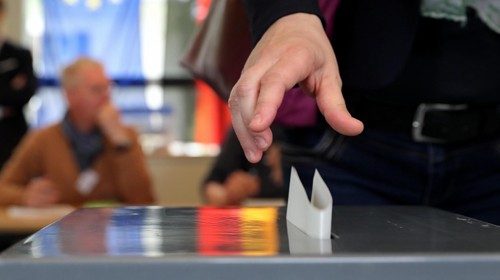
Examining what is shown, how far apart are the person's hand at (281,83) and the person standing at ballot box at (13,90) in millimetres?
4003

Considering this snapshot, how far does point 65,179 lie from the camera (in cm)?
378

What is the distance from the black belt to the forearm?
9.5 inches

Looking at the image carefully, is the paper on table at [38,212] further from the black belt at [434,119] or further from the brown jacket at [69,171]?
the black belt at [434,119]

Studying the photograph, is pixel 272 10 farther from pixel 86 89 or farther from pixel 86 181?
pixel 86 89

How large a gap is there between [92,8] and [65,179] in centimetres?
203

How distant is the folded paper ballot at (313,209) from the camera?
60 cm

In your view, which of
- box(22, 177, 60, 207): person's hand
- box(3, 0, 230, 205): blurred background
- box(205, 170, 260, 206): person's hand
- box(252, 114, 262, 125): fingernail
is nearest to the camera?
box(252, 114, 262, 125): fingernail

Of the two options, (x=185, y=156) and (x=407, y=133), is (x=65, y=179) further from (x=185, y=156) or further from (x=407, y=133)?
(x=407, y=133)

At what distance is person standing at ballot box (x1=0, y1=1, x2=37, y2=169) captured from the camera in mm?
4621

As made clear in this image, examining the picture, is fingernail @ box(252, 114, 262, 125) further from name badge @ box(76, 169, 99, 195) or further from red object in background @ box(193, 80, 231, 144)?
red object in background @ box(193, 80, 231, 144)

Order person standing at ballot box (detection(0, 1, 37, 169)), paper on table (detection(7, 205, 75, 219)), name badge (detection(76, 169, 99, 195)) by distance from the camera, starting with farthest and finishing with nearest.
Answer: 1. person standing at ballot box (detection(0, 1, 37, 169))
2. name badge (detection(76, 169, 99, 195))
3. paper on table (detection(7, 205, 75, 219))

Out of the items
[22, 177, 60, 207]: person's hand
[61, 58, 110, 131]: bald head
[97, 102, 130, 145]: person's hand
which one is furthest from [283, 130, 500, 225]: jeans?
[61, 58, 110, 131]: bald head

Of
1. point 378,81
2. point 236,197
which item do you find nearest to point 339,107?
point 378,81

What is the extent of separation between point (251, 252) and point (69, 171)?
11.0 ft
